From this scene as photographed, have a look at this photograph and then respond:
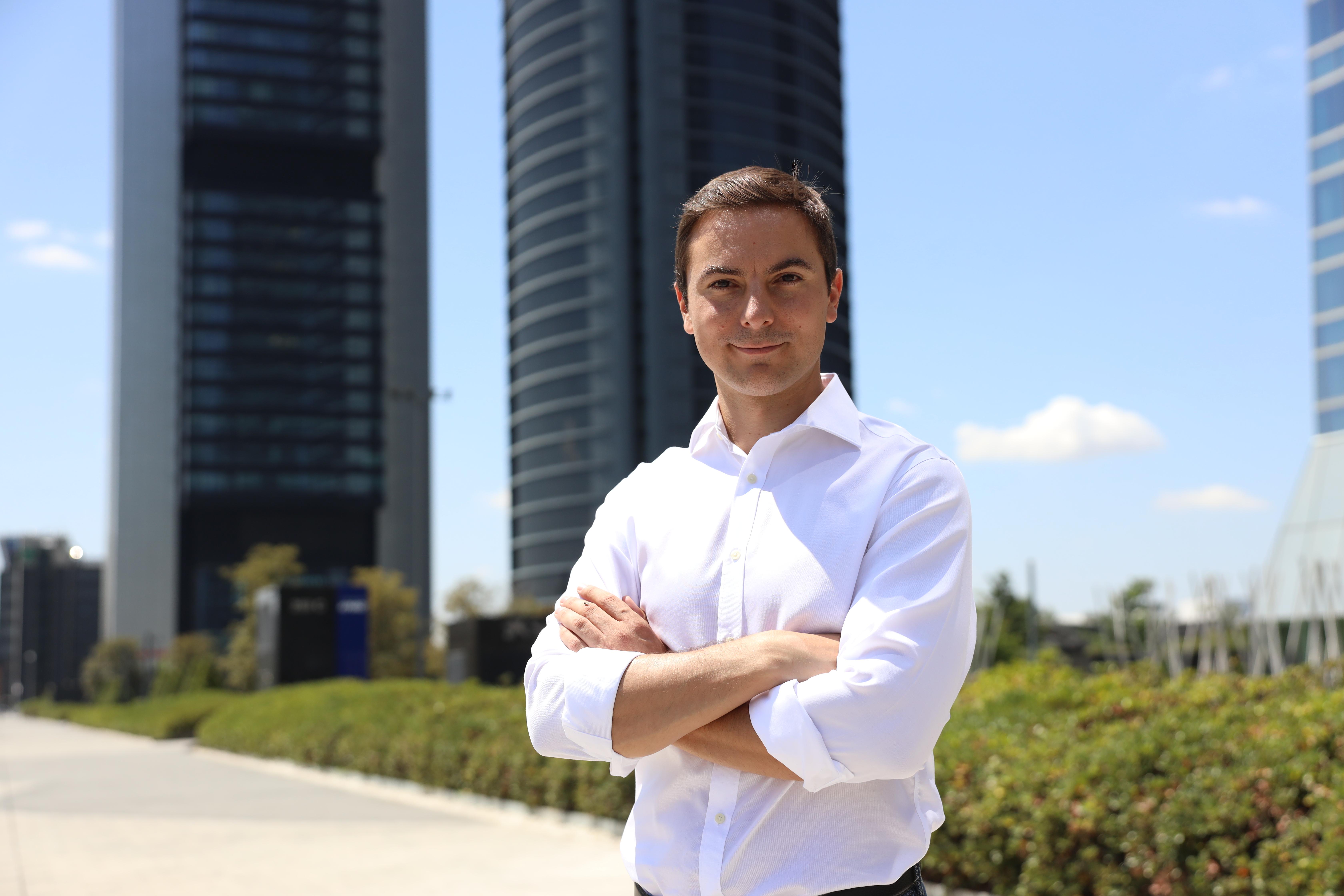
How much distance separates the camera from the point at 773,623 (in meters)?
2.23

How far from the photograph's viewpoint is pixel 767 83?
86.8m

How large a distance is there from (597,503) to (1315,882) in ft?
261

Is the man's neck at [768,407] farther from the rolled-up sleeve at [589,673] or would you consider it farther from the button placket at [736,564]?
the rolled-up sleeve at [589,673]

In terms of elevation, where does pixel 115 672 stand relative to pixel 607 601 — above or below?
below

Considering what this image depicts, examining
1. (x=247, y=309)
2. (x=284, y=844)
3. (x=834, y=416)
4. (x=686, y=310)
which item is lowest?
(x=284, y=844)

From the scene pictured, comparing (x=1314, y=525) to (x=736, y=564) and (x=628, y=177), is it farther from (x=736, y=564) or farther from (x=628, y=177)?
(x=628, y=177)

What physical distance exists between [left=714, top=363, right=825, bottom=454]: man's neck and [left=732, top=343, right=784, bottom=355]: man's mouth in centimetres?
9

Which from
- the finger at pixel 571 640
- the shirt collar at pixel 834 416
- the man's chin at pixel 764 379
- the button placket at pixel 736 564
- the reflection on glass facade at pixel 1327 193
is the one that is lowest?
the finger at pixel 571 640

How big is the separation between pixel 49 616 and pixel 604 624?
162183 mm

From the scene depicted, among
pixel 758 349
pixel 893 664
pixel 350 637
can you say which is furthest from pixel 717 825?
pixel 350 637

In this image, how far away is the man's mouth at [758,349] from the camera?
2.30m

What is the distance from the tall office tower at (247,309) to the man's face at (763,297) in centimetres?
8980

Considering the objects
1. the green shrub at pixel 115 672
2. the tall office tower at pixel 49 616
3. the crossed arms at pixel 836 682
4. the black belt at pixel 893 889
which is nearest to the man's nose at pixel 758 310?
the crossed arms at pixel 836 682

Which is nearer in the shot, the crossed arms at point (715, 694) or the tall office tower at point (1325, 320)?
the crossed arms at point (715, 694)
